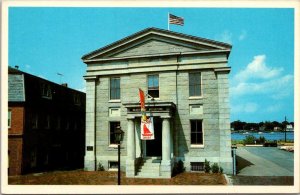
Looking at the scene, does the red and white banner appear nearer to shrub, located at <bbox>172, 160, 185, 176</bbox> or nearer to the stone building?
the stone building

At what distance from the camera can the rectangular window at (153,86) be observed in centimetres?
1817

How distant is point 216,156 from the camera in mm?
16984

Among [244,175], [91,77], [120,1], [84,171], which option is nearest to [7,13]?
[120,1]

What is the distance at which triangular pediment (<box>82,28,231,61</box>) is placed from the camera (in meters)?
17.4

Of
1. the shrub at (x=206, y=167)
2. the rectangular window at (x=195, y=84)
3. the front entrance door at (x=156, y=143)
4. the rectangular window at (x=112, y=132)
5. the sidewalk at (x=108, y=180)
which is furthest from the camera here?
the rectangular window at (x=112, y=132)

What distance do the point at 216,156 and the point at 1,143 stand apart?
10731 millimetres

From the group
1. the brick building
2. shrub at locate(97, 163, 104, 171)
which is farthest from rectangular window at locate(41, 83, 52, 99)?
shrub at locate(97, 163, 104, 171)

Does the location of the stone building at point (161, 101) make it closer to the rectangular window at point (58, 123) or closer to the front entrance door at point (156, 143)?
the front entrance door at point (156, 143)

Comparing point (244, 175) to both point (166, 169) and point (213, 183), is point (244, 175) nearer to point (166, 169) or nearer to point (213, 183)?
point (213, 183)

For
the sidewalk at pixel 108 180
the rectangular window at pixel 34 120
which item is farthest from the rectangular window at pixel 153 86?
the rectangular window at pixel 34 120

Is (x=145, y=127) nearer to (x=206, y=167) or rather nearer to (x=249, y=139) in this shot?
(x=206, y=167)

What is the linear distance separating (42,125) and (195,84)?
1007 centimetres

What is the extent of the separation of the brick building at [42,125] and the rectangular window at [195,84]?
930cm

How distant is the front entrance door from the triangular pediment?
13.3 ft
